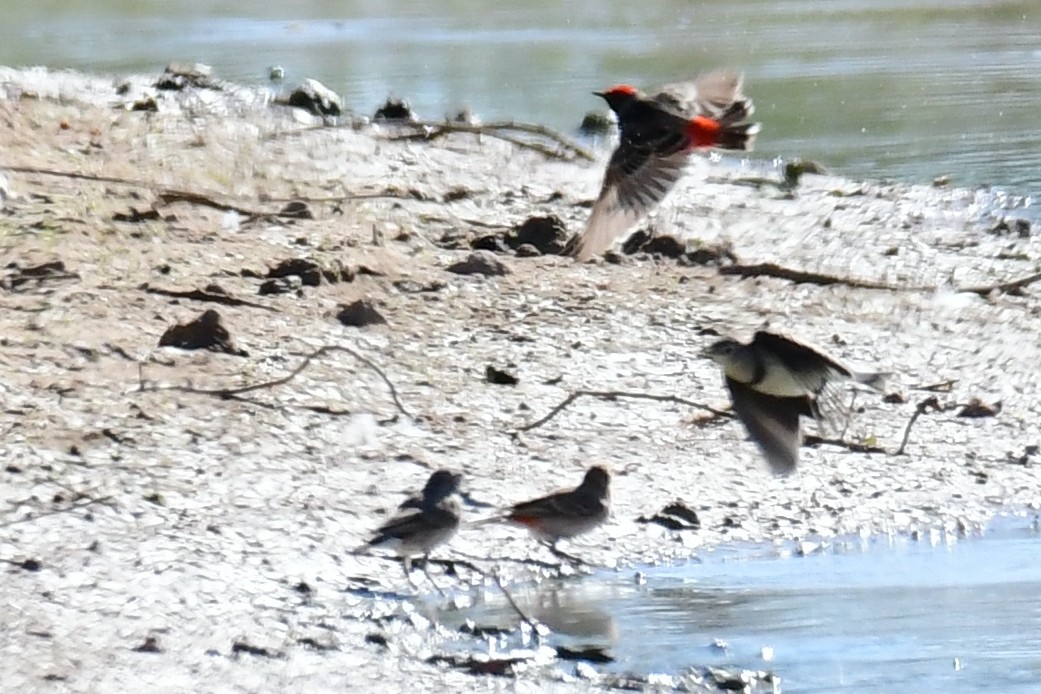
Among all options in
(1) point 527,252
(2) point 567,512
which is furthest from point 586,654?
(1) point 527,252

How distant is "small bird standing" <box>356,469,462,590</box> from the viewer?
5.95m

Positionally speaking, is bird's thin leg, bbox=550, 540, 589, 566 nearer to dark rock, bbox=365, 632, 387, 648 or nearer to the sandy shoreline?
the sandy shoreline

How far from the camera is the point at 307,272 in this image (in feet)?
29.9

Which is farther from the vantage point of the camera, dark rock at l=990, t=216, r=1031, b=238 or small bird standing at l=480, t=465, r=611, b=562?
dark rock at l=990, t=216, r=1031, b=238

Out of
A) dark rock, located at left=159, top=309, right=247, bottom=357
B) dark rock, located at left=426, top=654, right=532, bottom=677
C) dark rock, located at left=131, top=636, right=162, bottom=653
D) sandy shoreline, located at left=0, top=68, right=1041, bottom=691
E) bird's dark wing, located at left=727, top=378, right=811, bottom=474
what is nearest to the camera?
dark rock, located at left=131, top=636, right=162, bottom=653

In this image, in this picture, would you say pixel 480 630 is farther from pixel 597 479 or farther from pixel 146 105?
pixel 146 105

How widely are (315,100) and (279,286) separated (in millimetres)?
7078

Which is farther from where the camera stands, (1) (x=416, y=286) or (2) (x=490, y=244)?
(2) (x=490, y=244)

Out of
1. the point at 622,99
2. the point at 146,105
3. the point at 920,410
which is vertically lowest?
the point at 920,410

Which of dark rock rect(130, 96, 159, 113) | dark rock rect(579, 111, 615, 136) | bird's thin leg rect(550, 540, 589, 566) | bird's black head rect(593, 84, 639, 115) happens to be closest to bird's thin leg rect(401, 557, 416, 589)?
bird's thin leg rect(550, 540, 589, 566)

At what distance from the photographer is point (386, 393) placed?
25.6ft

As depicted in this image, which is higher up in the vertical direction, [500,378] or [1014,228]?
[1014,228]

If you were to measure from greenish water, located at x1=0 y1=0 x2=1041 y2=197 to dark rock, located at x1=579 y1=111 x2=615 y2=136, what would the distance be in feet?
1.33

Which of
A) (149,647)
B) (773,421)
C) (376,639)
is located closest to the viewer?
(149,647)
